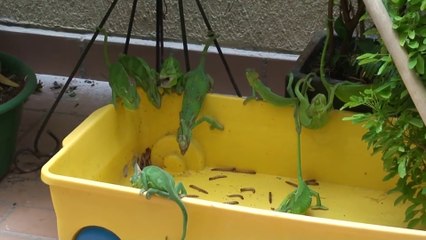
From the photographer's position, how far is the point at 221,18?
174cm

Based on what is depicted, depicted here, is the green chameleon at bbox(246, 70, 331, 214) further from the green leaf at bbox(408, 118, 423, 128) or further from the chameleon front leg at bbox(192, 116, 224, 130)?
the green leaf at bbox(408, 118, 423, 128)

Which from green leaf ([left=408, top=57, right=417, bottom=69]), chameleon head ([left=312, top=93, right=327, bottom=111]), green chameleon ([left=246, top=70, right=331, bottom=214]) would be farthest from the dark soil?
green leaf ([left=408, top=57, right=417, bottom=69])

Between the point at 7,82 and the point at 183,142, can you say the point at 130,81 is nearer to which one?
the point at 183,142

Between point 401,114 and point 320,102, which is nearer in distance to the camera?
point 401,114

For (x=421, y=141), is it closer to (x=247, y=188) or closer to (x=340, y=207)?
(x=340, y=207)

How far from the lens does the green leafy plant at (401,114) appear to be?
830 mm

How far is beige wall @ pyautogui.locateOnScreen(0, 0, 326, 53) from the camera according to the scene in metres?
1.70

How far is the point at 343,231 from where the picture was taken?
82 centimetres

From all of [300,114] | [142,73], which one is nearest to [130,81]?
[142,73]

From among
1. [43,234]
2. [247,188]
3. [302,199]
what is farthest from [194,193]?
[43,234]

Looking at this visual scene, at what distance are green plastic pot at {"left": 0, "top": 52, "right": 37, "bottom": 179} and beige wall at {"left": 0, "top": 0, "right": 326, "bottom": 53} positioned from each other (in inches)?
15.9

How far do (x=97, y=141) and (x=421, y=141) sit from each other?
0.49 metres

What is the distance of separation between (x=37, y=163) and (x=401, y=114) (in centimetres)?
86

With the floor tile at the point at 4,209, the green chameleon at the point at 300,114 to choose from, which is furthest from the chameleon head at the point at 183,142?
the floor tile at the point at 4,209
